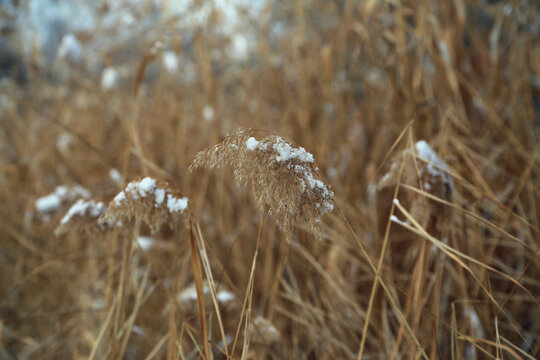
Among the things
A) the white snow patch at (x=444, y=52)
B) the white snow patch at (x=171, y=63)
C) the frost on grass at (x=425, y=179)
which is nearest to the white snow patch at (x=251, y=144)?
the frost on grass at (x=425, y=179)

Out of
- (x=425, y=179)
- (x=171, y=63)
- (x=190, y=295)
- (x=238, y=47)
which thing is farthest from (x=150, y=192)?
(x=238, y=47)

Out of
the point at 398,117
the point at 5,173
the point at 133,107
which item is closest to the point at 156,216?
the point at 133,107

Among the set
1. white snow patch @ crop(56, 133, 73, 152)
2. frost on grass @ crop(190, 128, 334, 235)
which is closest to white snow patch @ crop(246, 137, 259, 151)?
frost on grass @ crop(190, 128, 334, 235)

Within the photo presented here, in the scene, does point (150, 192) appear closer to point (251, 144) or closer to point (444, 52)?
point (251, 144)

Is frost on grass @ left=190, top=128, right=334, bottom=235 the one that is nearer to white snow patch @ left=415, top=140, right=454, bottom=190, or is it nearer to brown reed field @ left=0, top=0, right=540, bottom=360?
brown reed field @ left=0, top=0, right=540, bottom=360

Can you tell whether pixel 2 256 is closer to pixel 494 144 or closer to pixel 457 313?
pixel 457 313

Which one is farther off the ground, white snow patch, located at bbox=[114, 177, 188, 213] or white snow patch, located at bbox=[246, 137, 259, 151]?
white snow patch, located at bbox=[114, 177, 188, 213]

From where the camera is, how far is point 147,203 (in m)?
0.47

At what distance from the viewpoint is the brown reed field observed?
1.95ft

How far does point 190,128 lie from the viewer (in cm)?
172

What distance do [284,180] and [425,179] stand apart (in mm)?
332

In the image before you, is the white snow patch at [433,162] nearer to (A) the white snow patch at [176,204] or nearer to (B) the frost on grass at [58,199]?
(A) the white snow patch at [176,204]

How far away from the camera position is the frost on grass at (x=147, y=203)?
1.52 feet

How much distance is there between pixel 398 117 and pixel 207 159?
1005mm
